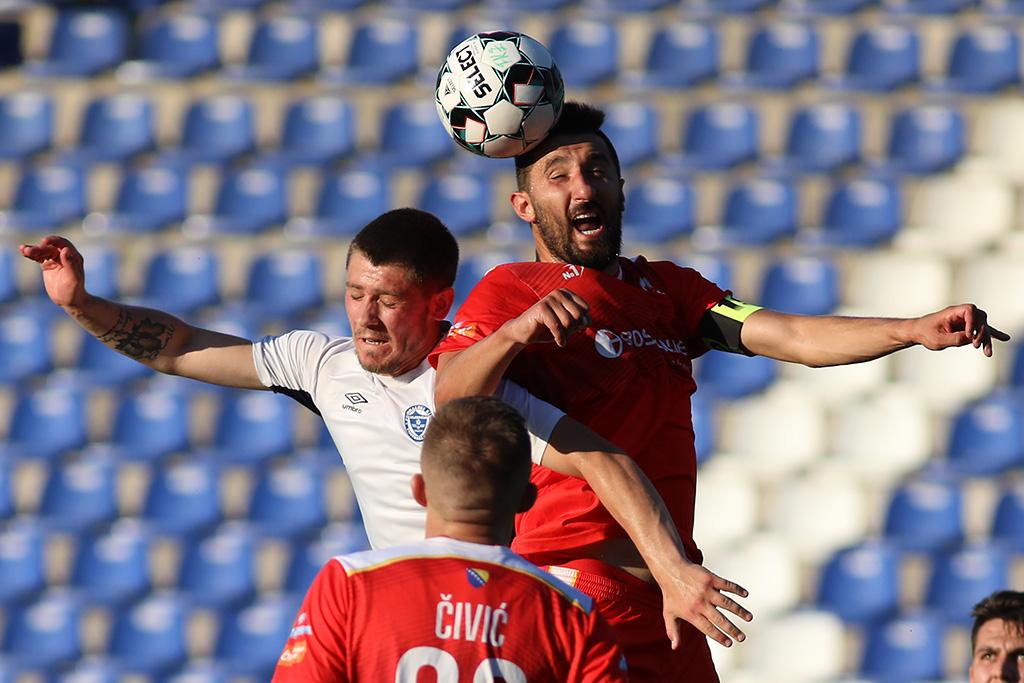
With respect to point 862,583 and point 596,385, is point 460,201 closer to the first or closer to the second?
point 862,583

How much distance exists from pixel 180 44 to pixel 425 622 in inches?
256

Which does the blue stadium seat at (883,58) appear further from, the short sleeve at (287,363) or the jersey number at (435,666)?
the jersey number at (435,666)

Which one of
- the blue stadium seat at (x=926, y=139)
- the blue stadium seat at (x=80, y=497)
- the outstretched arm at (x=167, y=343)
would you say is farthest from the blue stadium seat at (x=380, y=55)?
the outstretched arm at (x=167, y=343)

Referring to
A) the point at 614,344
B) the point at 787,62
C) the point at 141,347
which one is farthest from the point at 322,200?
the point at 614,344

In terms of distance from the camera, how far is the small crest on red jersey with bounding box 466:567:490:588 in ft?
7.57

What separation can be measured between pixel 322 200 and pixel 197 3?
4.90 ft

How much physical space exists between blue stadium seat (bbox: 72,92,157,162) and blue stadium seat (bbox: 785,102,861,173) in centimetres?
347

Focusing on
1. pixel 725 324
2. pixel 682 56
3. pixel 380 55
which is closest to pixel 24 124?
pixel 380 55

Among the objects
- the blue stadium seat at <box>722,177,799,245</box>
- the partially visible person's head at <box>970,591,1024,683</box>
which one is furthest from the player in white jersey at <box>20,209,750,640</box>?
the blue stadium seat at <box>722,177,799,245</box>

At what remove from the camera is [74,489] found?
730 centimetres

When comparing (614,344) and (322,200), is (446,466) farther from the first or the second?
(322,200)

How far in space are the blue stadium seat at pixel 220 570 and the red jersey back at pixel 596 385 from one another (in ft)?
13.2

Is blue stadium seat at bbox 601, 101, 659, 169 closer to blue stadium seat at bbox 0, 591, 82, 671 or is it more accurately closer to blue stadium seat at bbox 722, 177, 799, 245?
blue stadium seat at bbox 722, 177, 799, 245

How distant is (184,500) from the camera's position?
7234 millimetres
